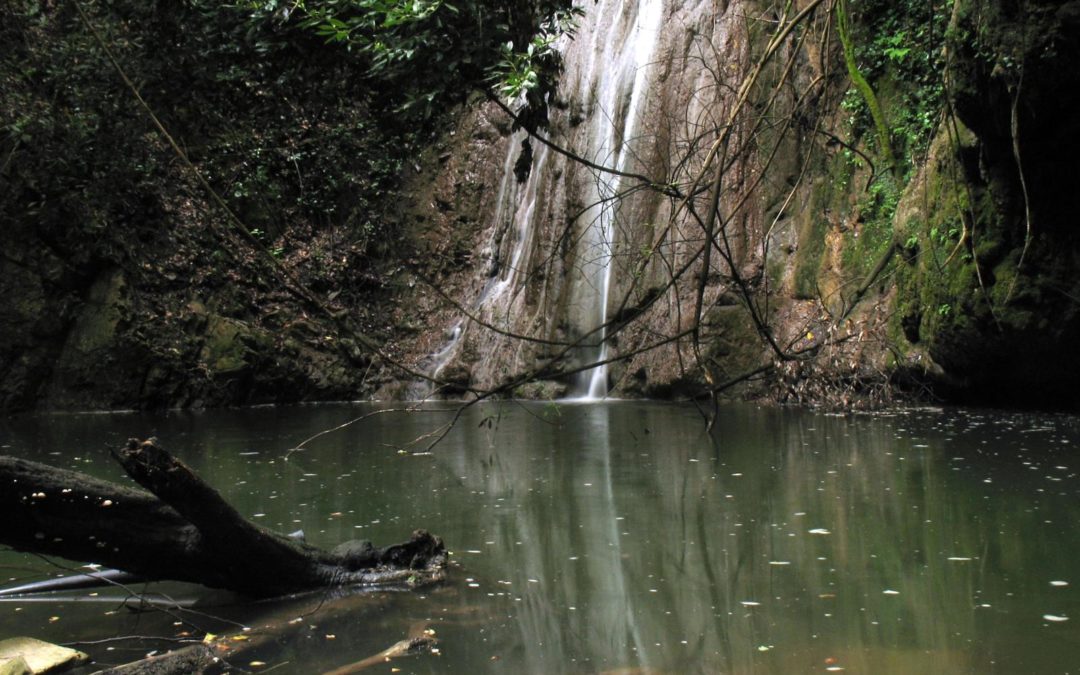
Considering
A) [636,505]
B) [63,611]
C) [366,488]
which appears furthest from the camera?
[366,488]

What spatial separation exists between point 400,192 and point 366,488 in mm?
13516

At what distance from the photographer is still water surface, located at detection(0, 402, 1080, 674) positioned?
11.9ft

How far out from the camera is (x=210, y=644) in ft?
12.3

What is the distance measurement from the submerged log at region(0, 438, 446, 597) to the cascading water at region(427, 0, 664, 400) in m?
10.9

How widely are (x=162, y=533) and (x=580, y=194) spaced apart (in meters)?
13.8

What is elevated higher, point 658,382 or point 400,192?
point 400,192

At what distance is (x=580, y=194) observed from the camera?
17.2 meters

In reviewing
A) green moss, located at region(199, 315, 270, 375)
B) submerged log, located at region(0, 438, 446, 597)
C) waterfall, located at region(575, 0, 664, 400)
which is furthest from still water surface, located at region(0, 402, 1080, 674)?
waterfall, located at region(575, 0, 664, 400)

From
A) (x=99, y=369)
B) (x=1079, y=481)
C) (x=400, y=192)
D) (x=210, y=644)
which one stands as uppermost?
(x=400, y=192)

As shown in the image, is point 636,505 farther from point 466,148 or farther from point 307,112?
point 466,148

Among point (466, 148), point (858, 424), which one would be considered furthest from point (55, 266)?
point (858, 424)

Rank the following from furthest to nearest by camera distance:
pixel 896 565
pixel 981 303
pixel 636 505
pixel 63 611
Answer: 1. pixel 981 303
2. pixel 636 505
3. pixel 896 565
4. pixel 63 611

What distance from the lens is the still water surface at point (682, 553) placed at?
3.62 metres

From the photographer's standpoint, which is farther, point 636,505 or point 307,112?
point 307,112
